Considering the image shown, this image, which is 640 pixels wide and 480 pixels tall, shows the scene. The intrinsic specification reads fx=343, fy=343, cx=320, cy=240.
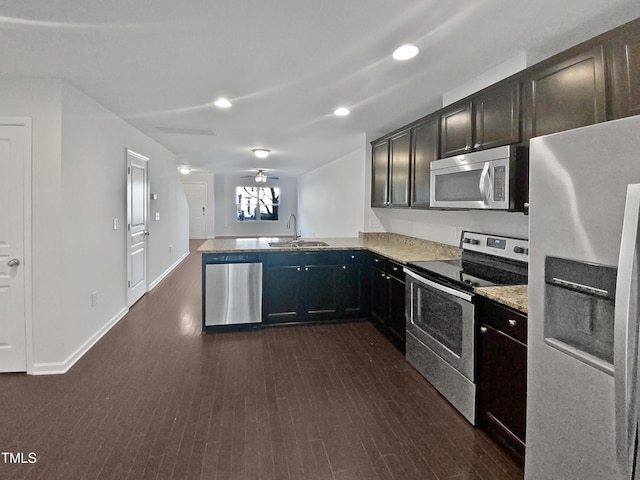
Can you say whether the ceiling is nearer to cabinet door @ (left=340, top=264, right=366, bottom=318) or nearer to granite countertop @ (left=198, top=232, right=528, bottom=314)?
granite countertop @ (left=198, top=232, right=528, bottom=314)

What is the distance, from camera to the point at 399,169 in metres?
3.93

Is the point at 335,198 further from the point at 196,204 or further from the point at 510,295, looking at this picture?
the point at 196,204

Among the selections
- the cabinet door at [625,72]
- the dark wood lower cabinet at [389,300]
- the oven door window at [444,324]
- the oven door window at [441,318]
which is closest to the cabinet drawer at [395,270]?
the dark wood lower cabinet at [389,300]

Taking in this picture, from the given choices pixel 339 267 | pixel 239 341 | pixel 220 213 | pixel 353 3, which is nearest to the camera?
pixel 353 3

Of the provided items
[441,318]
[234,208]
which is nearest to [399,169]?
[441,318]

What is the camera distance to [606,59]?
1.76 meters

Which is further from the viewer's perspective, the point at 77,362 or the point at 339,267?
the point at 339,267

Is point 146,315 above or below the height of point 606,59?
below

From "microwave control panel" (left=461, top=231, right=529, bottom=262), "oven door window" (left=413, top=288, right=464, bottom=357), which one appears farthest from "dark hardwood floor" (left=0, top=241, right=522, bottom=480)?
"microwave control panel" (left=461, top=231, right=529, bottom=262)

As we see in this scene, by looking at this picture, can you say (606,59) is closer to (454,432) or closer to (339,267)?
(454,432)

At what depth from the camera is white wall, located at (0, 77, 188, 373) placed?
2729 millimetres

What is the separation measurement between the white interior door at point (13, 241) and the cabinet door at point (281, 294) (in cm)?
211

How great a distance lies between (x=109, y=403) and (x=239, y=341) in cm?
134

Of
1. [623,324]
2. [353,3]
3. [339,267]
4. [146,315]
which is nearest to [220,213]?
[146,315]
